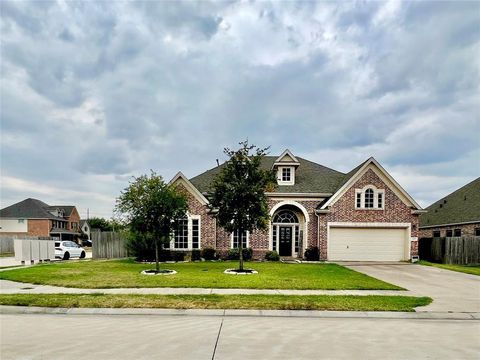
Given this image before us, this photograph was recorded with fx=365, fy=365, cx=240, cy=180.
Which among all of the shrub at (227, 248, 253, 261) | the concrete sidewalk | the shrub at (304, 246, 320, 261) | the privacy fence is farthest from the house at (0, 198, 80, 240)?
the privacy fence

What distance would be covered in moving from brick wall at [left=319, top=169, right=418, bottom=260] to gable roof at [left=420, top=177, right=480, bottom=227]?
5489mm

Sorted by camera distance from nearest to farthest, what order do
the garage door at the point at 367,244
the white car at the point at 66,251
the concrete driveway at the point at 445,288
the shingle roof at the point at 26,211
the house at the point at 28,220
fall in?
the concrete driveway at the point at 445,288 < the garage door at the point at 367,244 < the white car at the point at 66,251 < the house at the point at 28,220 < the shingle roof at the point at 26,211

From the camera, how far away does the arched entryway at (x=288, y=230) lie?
81.2 ft

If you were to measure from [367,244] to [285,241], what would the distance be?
17.4 feet

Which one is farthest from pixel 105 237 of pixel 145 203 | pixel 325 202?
pixel 325 202

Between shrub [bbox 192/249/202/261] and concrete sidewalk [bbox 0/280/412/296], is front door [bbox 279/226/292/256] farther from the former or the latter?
concrete sidewalk [bbox 0/280/412/296]

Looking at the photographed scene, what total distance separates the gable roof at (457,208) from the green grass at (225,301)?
19289 millimetres

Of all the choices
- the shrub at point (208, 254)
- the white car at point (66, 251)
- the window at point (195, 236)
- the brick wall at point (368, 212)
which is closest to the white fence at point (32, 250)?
the white car at point (66, 251)

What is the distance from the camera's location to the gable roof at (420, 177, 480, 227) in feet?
86.3

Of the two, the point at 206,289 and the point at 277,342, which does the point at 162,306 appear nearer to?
the point at 206,289

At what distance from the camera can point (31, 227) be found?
56.0 metres

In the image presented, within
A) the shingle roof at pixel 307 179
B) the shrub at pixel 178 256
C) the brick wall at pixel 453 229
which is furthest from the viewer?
the brick wall at pixel 453 229

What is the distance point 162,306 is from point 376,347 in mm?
5020

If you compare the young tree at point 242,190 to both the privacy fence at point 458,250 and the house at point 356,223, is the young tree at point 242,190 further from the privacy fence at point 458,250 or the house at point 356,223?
the privacy fence at point 458,250
